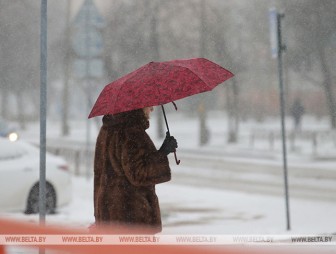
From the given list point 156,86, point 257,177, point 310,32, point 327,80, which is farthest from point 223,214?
point 327,80

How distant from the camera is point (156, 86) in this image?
14.4 feet

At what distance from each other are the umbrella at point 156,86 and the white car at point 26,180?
6295 mm

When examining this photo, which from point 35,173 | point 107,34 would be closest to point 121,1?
point 107,34

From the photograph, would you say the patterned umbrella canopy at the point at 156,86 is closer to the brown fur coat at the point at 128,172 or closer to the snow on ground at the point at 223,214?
the brown fur coat at the point at 128,172

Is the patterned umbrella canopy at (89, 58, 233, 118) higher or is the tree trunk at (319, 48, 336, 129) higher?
the tree trunk at (319, 48, 336, 129)

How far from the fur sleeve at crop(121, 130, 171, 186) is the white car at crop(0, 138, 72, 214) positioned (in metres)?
6.63

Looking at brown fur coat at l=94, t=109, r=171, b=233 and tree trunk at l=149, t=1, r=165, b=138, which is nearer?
brown fur coat at l=94, t=109, r=171, b=233

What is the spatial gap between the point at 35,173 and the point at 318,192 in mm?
6134

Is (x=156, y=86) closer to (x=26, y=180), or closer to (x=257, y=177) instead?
(x=26, y=180)

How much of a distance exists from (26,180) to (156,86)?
674cm

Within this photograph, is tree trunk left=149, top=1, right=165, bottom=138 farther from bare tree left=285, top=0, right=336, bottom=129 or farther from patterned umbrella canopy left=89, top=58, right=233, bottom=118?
patterned umbrella canopy left=89, top=58, right=233, bottom=118

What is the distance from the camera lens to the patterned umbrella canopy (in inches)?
170

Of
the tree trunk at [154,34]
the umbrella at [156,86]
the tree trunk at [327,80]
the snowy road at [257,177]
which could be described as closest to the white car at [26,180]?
the snowy road at [257,177]

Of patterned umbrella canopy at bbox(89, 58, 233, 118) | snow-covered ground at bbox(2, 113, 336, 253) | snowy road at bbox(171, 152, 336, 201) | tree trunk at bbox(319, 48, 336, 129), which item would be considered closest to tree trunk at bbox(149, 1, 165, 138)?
tree trunk at bbox(319, 48, 336, 129)
